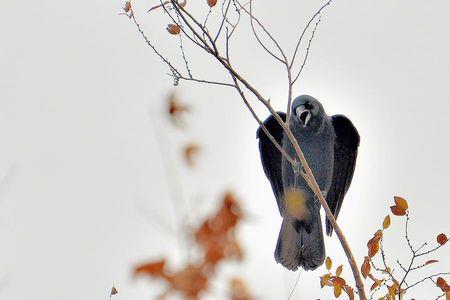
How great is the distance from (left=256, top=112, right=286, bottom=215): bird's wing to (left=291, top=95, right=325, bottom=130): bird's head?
476 mm

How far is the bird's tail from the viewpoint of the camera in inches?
400

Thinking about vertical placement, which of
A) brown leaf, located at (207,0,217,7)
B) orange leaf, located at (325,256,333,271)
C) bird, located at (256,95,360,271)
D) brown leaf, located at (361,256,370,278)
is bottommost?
brown leaf, located at (361,256,370,278)

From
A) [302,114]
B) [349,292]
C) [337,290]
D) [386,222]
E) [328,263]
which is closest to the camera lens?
[349,292]

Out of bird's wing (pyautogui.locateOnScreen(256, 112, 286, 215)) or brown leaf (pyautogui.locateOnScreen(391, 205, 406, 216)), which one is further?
bird's wing (pyautogui.locateOnScreen(256, 112, 286, 215))

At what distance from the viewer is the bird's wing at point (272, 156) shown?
11.1 metres

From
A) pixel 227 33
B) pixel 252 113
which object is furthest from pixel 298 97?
pixel 252 113

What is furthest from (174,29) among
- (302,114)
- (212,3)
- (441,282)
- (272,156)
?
(272,156)

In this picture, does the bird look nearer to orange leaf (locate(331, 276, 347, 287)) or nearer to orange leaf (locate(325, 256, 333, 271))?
orange leaf (locate(325, 256, 333, 271))

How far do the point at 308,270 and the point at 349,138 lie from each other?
6.62 feet

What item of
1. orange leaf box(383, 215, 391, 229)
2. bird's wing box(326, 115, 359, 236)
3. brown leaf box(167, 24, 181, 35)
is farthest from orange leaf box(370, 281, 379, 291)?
bird's wing box(326, 115, 359, 236)

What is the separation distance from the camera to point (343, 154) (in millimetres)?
11258

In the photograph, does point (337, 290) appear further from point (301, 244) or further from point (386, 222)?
point (301, 244)

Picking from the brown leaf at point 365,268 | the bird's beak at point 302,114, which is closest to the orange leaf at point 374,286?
the brown leaf at point 365,268

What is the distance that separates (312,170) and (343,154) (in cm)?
90
